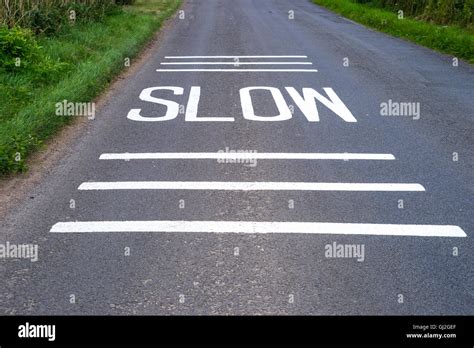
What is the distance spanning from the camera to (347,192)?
744 cm

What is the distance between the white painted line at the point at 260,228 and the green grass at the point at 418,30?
11.8 m

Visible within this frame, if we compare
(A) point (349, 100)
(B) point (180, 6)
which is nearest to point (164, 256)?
(A) point (349, 100)

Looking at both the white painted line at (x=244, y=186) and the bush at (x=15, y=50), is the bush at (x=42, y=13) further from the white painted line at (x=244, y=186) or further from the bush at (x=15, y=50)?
the white painted line at (x=244, y=186)

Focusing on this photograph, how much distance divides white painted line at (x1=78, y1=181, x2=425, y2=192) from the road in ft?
0.11

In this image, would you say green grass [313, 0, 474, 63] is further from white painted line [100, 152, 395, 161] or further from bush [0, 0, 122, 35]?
bush [0, 0, 122, 35]

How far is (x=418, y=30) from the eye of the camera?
22.1m

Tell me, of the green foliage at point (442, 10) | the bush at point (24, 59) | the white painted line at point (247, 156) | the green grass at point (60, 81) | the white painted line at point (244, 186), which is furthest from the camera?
the green foliage at point (442, 10)

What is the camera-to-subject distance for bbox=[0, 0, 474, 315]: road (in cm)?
523

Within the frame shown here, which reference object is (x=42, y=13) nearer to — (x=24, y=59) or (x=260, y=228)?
(x=24, y=59)

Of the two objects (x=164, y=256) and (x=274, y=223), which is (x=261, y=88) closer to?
(x=274, y=223)

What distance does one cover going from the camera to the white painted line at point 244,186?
756 cm

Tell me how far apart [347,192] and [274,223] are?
1230 millimetres

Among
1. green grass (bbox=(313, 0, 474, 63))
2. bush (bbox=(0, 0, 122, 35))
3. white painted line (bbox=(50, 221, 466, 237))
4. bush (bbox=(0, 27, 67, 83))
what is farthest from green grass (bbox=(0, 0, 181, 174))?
green grass (bbox=(313, 0, 474, 63))

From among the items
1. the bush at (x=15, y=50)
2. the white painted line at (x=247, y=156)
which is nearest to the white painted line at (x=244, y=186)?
the white painted line at (x=247, y=156)
